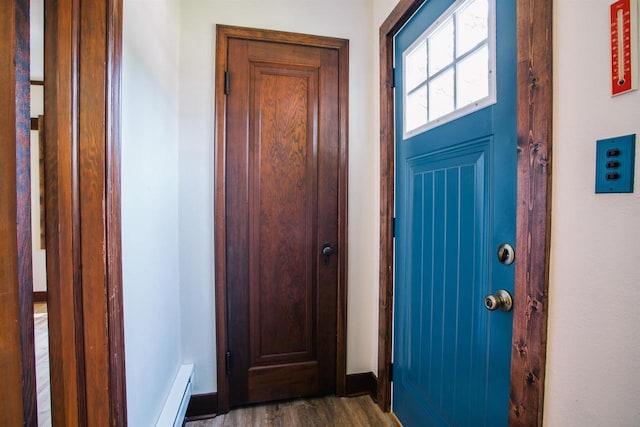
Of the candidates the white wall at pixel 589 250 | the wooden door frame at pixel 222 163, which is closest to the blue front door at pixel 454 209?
the white wall at pixel 589 250

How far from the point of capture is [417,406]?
1.39 meters

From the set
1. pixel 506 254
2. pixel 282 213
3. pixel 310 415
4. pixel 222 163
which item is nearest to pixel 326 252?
pixel 282 213

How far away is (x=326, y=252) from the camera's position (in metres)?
1.78

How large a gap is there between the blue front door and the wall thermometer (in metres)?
0.27

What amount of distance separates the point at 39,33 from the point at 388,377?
2.09 m

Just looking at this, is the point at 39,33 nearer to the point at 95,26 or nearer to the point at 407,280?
the point at 95,26

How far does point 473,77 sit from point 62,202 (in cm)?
141

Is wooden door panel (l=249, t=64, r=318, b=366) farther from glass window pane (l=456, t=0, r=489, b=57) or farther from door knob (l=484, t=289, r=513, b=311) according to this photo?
door knob (l=484, t=289, r=513, b=311)

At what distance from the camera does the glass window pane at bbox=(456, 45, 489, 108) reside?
101 centimetres

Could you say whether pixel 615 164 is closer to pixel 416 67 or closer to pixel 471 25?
pixel 471 25

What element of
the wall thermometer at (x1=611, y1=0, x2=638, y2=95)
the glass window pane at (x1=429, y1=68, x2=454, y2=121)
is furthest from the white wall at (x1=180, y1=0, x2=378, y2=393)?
the wall thermometer at (x1=611, y1=0, x2=638, y2=95)

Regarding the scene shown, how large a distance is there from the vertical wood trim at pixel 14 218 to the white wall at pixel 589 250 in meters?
1.32

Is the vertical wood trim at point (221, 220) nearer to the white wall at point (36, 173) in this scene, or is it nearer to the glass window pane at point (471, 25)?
the white wall at point (36, 173)

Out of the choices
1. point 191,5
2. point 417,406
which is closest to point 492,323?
point 417,406
